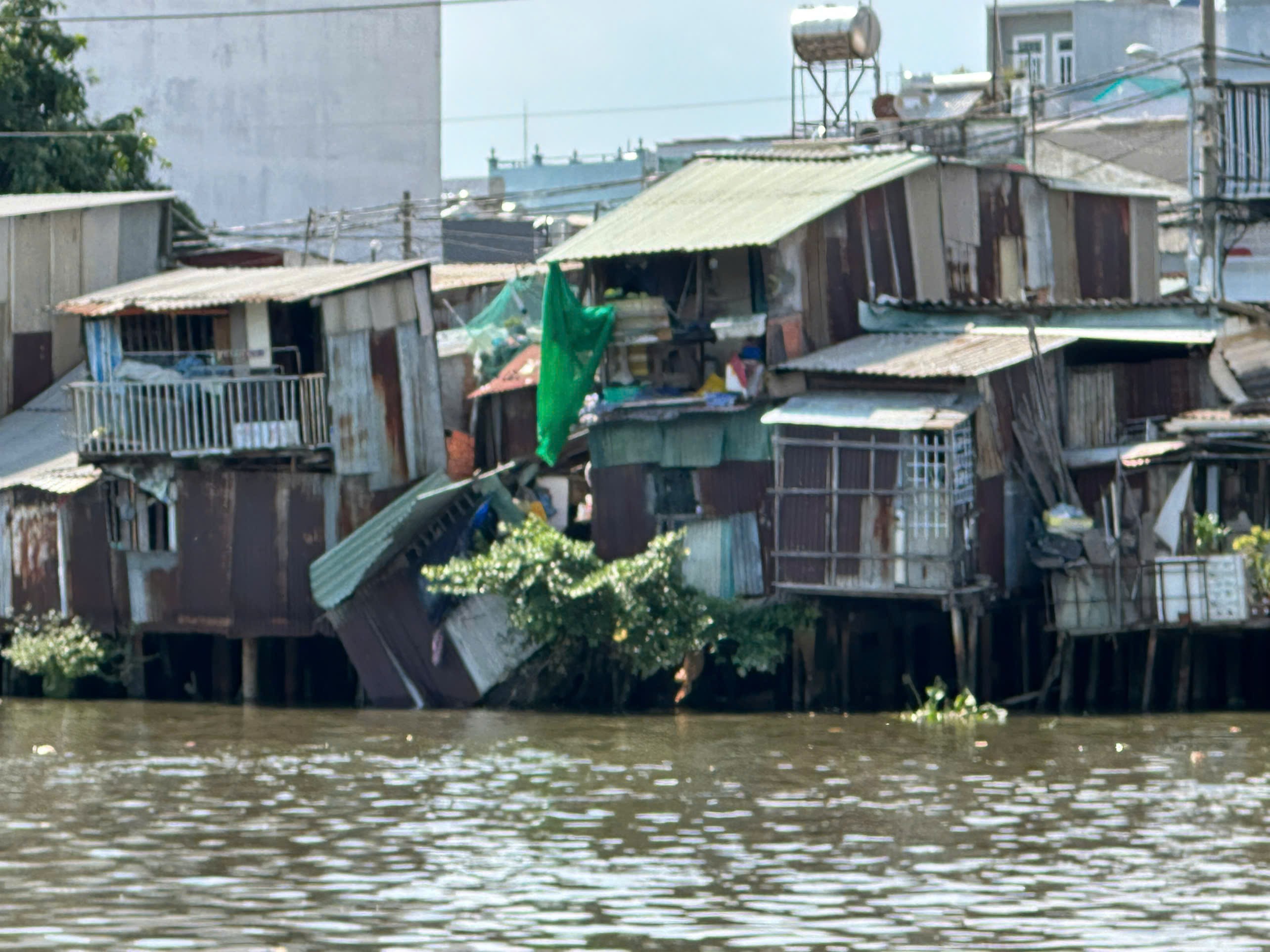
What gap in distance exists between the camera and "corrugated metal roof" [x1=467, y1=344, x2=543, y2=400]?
31.5m

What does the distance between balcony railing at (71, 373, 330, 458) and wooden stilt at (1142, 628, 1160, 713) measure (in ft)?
34.6

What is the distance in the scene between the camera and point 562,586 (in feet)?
92.0

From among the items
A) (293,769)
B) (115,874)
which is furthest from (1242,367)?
(115,874)

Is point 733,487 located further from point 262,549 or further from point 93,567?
point 93,567

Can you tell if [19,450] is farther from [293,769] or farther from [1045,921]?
[1045,921]

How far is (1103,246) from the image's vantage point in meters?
34.8

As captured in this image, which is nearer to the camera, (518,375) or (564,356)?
(564,356)

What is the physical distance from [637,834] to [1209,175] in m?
17.4

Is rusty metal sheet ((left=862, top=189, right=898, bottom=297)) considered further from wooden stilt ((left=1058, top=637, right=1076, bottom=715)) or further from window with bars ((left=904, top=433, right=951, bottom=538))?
wooden stilt ((left=1058, top=637, right=1076, bottom=715))

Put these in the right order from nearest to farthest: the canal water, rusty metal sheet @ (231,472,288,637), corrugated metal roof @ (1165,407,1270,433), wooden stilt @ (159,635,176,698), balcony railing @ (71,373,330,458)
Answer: the canal water, corrugated metal roof @ (1165,407,1270,433), balcony railing @ (71,373,330,458), rusty metal sheet @ (231,472,288,637), wooden stilt @ (159,635,176,698)

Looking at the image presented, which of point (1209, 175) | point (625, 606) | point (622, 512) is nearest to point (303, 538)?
point (622, 512)

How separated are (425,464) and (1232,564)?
35.3 ft

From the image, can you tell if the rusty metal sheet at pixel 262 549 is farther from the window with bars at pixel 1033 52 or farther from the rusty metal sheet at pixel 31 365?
the window with bars at pixel 1033 52

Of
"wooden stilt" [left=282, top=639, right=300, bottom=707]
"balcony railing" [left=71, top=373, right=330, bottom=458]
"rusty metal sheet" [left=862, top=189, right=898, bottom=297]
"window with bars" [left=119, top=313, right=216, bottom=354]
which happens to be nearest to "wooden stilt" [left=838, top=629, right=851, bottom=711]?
"rusty metal sheet" [left=862, top=189, right=898, bottom=297]
